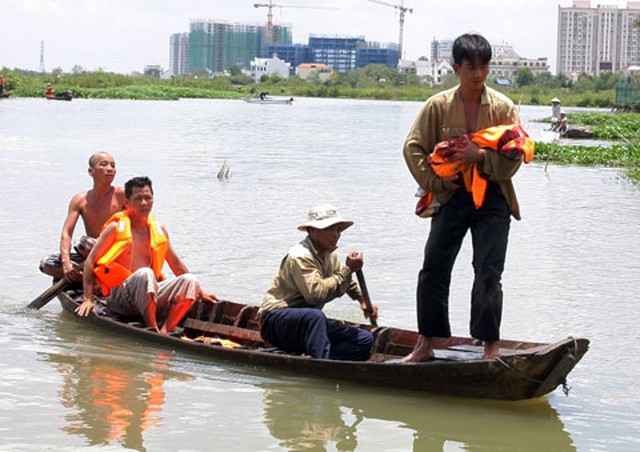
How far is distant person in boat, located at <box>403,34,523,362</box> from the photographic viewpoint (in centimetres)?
597

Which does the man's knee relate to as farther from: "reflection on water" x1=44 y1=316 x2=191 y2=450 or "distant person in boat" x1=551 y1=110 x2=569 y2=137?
"distant person in boat" x1=551 y1=110 x2=569 y2=137

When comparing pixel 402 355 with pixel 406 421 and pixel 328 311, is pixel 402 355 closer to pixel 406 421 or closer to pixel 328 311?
pixel 406 421

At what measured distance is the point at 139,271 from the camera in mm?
7914

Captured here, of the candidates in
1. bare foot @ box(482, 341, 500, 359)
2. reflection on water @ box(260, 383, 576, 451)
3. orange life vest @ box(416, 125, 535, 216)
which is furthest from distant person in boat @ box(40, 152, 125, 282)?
bare foot @ box(482, 341, 500, 359)

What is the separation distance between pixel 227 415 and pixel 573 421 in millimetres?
1956

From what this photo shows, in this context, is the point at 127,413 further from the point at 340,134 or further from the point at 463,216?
the point at 340,134

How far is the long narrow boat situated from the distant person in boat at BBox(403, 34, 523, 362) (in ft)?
0.62

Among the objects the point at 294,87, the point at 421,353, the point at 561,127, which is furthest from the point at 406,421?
the point at 294,87

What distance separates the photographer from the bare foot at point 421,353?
6.61m

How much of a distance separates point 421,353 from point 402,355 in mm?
583

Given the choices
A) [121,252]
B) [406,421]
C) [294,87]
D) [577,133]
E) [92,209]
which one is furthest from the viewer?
[294,87]

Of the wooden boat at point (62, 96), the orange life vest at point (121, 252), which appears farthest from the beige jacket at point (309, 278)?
the wooden boat at point (62, 96)

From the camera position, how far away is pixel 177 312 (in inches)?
315

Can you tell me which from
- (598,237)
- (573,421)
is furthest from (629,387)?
(598,237)
